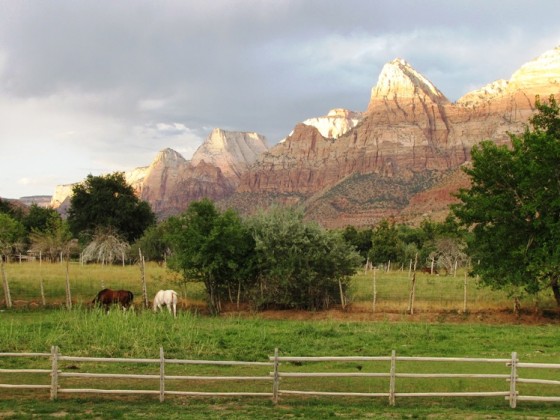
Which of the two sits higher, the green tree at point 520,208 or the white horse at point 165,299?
the green tree at point 520,208

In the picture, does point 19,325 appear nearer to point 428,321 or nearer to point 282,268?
point 282,268

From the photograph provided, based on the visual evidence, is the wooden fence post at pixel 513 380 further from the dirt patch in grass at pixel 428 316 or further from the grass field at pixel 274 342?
the dirt patch in grass at pixel 428 316

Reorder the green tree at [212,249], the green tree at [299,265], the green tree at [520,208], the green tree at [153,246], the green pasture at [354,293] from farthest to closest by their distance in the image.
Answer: the green tree at [153,246], the green tree at [299,265], the green tree at [212,249], the green pasture at [354,293], the green tree at [520,208]

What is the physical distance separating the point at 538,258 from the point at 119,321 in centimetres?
1742

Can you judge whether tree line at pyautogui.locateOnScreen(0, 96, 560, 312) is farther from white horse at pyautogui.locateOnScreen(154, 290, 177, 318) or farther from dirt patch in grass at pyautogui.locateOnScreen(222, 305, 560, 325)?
white horse at pyautogui.locateOnScreen(154, 290, 177, 318)

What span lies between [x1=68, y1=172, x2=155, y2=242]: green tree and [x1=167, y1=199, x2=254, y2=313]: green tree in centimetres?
3738

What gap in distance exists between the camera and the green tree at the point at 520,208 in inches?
955

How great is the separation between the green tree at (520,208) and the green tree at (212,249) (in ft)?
35.7

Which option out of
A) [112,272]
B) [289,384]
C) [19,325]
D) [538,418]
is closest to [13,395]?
[289,384]

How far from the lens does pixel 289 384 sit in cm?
1362

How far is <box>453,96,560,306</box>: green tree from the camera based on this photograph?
79.6 ft

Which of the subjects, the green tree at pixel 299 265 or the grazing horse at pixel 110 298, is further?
the green tree at pixel 299 265

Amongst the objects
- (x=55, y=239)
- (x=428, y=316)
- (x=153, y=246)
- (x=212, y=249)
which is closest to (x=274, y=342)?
(x=428, y=316)

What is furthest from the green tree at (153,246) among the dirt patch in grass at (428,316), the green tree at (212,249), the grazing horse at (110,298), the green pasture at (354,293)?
the dirt patch in grass at (428,316)
